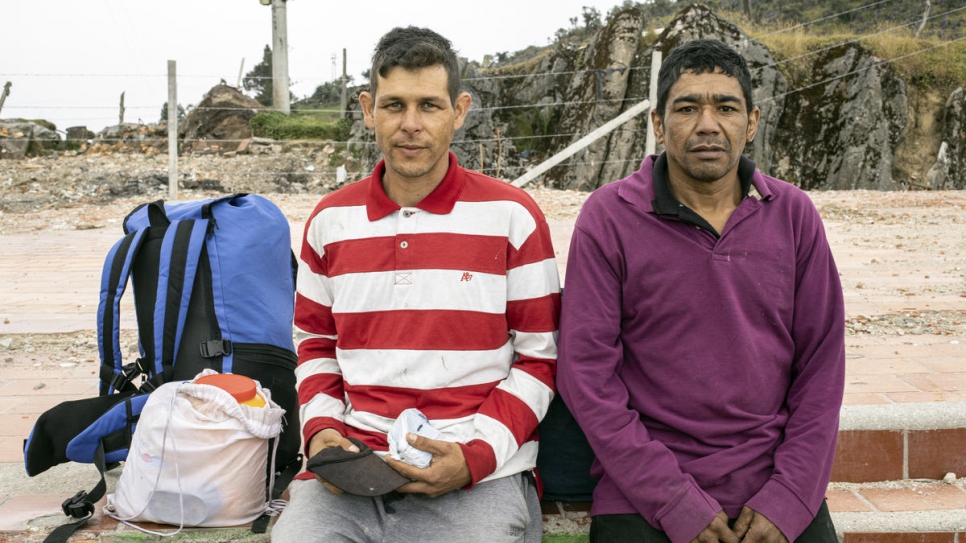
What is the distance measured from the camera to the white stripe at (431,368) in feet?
6.38

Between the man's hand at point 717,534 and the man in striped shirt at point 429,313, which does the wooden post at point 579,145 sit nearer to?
the man in striped shirt at point 429,313

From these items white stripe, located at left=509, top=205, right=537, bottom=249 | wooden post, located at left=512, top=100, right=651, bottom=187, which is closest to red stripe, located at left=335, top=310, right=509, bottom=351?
white stripe, located at left=509, top=205, right=537, bottom=249

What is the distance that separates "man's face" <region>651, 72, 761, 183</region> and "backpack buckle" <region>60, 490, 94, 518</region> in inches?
77.5

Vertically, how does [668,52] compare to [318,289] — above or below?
above

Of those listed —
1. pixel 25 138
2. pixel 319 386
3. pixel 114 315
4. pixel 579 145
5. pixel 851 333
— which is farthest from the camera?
pixel 25 138

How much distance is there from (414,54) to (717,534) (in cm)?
146

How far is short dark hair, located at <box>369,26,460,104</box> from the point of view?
1.99 m

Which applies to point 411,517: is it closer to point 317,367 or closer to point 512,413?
point 512,413

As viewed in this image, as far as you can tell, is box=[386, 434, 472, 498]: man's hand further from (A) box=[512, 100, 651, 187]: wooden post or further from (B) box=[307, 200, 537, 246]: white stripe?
(A) box=[512, 100, 651, 187]: wooden post

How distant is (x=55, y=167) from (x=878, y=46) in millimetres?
19175

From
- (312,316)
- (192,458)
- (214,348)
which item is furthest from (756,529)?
(214,348)

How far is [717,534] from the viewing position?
1.72 metres

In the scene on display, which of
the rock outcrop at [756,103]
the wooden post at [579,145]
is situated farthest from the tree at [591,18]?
the wooden post at [579,145]

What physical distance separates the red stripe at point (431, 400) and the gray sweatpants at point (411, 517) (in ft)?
0.67
